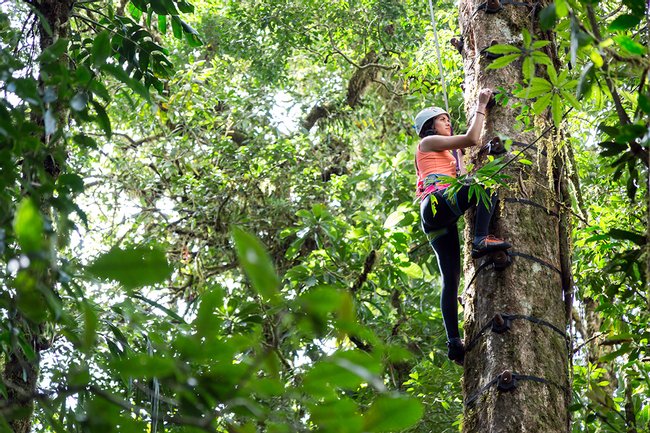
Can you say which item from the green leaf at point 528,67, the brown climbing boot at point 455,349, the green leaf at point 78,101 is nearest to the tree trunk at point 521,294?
the brown climbing boot at point 455,349

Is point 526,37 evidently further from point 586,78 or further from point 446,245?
point 446,245

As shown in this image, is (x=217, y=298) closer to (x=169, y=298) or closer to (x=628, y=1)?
(x=628, y=1)

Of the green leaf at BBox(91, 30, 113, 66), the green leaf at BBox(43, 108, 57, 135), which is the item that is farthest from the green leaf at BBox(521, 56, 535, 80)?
the green leaf at BBox(43, 108, 57, 135)

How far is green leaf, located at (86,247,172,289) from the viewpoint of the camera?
890 millimetres

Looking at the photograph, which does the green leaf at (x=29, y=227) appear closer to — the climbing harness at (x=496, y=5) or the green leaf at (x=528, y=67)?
the green leaf at (x=528, y=67)

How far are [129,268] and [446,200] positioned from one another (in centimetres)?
241

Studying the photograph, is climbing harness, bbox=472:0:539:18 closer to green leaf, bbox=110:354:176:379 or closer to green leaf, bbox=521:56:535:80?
green leaf, bbox=521:56:535:80

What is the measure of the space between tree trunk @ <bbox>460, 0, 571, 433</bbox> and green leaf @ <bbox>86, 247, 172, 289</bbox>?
1.70 m

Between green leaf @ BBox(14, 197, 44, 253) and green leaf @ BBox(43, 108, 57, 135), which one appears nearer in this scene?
green leaf @ BBox(14, 197, 44, 253)

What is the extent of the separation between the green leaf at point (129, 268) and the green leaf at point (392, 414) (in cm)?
26

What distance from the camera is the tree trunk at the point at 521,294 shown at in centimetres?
243

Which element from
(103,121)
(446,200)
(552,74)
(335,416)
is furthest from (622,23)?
(446,200)

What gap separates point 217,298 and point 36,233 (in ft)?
0.63

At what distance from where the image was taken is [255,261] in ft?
2.47
